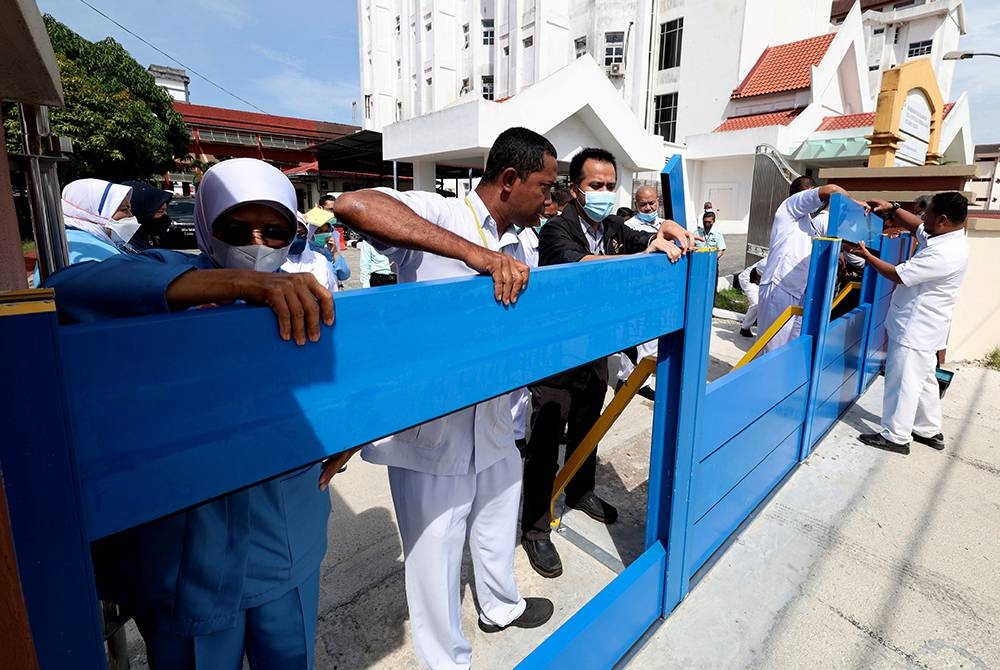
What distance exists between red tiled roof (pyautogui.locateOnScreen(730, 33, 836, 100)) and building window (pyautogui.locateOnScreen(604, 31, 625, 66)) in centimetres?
589

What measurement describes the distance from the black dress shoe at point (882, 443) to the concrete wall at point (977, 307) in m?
3.09

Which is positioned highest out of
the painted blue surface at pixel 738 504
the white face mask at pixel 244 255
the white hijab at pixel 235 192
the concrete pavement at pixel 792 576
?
the white hijab at pixel 235 192

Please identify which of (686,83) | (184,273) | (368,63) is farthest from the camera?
(368,63)

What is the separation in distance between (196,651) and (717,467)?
6.10 feet

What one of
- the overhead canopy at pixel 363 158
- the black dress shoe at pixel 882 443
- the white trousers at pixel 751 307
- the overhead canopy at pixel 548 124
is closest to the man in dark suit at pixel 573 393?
the black dress shoe at pixel 882 443

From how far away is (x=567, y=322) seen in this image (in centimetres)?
133

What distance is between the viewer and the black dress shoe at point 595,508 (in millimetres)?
2670

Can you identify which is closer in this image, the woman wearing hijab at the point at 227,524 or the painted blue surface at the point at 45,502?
the painted blue surface at the point at 45,502

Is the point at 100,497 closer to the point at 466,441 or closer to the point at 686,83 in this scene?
the point at 466,441

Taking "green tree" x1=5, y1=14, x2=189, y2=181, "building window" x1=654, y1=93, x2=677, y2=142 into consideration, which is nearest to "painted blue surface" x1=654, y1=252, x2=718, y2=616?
"green tree" x1=5, y1=14, x2=189, y2=181

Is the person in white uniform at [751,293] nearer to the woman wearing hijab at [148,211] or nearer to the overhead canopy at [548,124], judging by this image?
the woman wearing hijab at [148,211]

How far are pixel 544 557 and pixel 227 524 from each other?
1602 mm

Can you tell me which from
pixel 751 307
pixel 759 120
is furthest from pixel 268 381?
pixel 759 120

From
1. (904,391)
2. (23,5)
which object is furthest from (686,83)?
(23,5)
